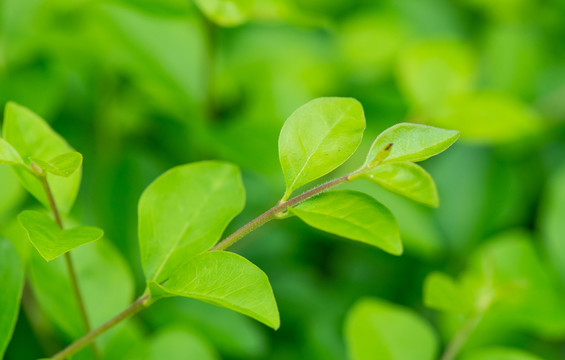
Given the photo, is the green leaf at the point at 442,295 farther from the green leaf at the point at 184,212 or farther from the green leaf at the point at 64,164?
the green leaf at the point at 64,164

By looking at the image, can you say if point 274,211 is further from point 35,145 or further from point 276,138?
point 276,138

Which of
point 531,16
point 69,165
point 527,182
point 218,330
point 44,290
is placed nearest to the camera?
point 69,165

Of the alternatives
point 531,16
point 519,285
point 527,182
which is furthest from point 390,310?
point 531,16

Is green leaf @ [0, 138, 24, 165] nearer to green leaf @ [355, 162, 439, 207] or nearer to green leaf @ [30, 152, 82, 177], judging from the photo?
green leaf @ [30, 152, 82, 177]

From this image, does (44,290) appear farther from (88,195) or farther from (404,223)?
(404,223)

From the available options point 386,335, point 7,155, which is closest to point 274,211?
point 7,155

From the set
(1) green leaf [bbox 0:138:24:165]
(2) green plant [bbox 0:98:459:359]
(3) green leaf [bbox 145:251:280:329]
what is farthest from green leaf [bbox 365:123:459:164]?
(1) green leaf [bbox 0:138:24:165]
